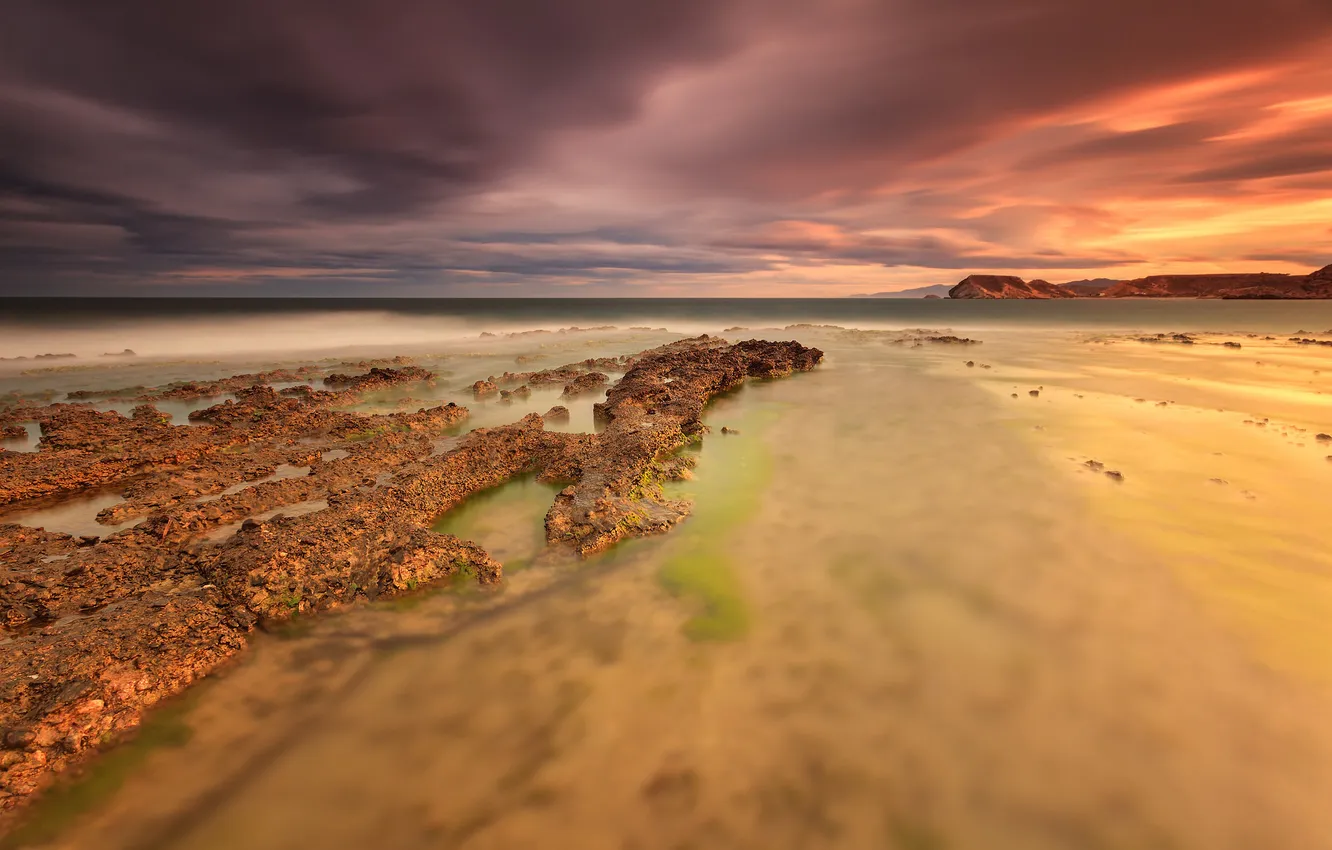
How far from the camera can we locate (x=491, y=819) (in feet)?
7.59

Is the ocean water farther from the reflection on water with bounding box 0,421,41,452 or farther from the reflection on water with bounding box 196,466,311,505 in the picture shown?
the reflection on water with bounding box 0,421,41,452

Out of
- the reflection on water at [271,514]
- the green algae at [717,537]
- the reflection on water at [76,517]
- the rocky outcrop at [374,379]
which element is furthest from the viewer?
the rocky outcrop at [374,379]

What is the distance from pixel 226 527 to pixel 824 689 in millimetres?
5719

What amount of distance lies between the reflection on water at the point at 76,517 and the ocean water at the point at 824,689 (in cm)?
327

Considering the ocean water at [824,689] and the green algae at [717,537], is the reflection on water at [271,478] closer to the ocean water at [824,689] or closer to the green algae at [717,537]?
the ocean water at [824,689]

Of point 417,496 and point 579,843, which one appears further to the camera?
point 417,496

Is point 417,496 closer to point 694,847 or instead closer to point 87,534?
point 87,534

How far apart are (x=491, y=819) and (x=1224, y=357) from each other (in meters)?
26.9

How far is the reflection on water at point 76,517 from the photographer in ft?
15.9

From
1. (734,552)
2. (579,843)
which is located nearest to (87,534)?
(579,843)

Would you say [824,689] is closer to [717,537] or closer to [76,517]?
[717,537]

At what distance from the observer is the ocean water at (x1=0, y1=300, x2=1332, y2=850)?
2311mm

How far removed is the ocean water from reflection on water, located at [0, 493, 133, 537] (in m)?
3.27

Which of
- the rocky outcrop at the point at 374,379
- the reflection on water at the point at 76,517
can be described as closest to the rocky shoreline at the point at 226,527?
the reflection on water at the point at 76,517
